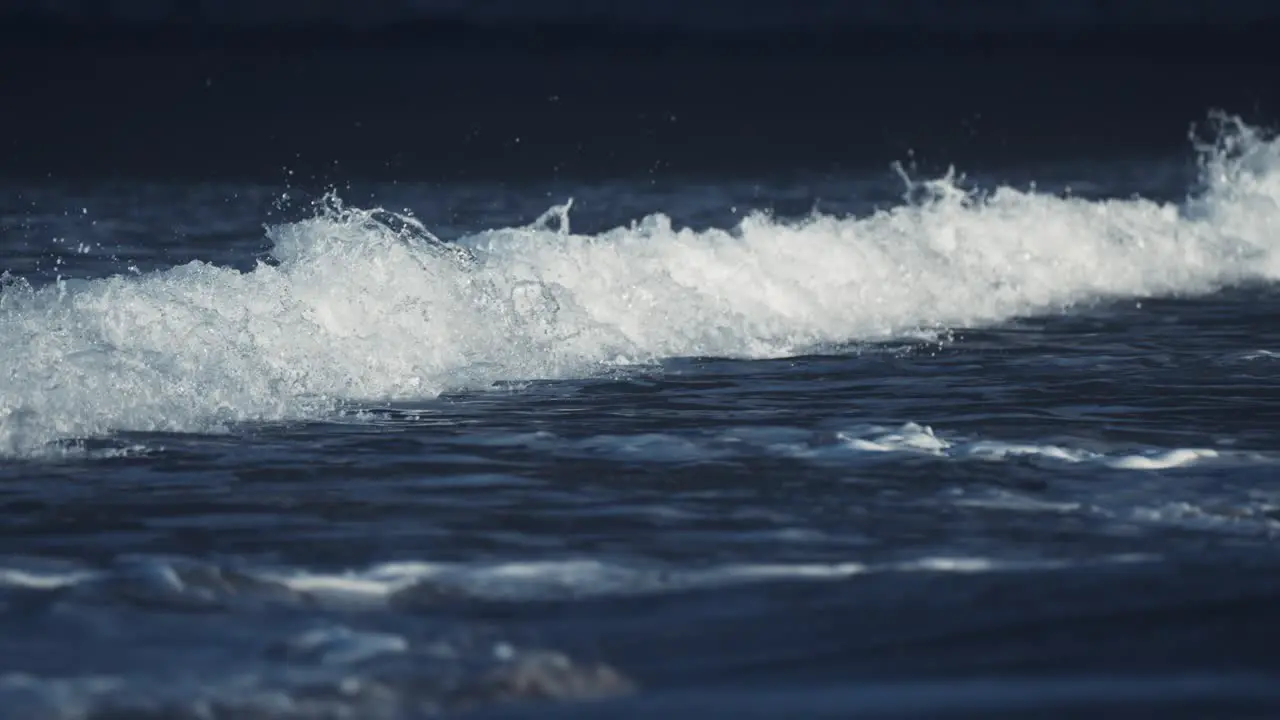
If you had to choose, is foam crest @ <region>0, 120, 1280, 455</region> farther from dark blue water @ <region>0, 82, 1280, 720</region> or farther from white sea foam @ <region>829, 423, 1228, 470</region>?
white sea foam @ <region>829, 423, 1228, 470</region>

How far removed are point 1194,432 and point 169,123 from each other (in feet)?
83.0

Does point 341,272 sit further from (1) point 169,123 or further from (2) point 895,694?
(1) point 169,123

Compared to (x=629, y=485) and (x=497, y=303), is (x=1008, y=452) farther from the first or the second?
(x=497, y=303)

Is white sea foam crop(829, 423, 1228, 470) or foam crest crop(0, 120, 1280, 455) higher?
foam crest crop(0, 120, 1280, 455)

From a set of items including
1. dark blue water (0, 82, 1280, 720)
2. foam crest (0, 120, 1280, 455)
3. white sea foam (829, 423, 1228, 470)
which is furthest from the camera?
foam crest (0, 120, 1280, 455)

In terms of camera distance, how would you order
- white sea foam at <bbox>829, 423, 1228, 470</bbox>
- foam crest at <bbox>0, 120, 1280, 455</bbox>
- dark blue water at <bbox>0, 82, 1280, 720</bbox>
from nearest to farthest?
dark blue water at <bbox>0, 82, 1280, 720</bbox>
white sea foam at <bbox>829, 423, 1228, 470</bbox>
foam crest at <bbox>0, 120, 1280, 455</bbox>

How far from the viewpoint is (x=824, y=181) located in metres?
27.3

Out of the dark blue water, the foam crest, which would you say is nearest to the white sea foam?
the dark blue water

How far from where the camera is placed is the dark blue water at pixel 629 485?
509 centimetres

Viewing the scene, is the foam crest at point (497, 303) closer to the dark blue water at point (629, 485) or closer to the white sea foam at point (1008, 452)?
the dark blue water at point (629, 485)

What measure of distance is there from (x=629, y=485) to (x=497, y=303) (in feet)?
12.7

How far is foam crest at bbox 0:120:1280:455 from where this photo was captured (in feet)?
28.7

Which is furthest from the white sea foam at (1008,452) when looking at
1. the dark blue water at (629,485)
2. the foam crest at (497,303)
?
the foam crest at (497,303)

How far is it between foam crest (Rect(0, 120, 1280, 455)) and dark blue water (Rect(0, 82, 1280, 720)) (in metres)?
0.03
